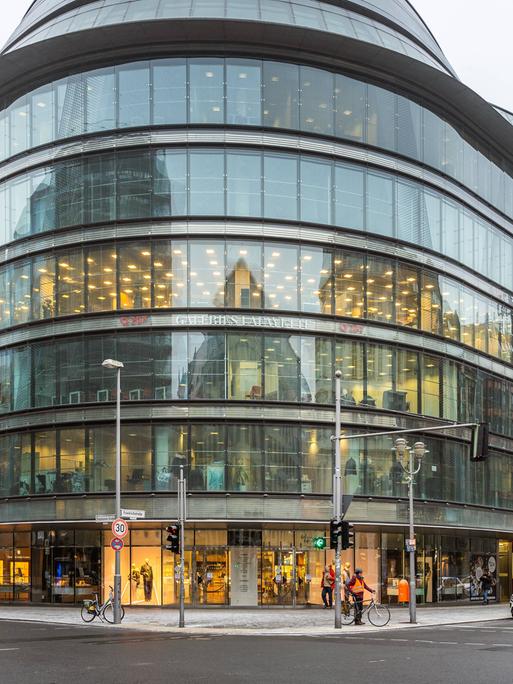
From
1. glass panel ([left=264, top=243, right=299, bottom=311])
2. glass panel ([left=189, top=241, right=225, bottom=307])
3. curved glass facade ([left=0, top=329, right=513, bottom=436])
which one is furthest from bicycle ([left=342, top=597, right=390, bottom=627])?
glass panel ([left=189, top=241, right=225, bottom=307])

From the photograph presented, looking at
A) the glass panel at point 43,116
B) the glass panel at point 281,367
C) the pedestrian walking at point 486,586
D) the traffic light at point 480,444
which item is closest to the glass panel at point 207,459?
the glass panel at point 281,367

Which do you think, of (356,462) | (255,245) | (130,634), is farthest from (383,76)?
(130,634)

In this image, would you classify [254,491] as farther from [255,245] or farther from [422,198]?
[422,198]

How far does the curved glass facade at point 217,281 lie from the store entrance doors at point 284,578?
11.2 metres

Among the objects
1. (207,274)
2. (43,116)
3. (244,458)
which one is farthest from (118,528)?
(43,116)

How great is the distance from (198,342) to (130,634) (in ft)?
57.6

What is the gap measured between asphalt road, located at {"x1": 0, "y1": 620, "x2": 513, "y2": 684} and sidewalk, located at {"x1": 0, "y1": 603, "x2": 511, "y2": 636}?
2400 mm

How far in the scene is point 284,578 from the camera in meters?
42.9

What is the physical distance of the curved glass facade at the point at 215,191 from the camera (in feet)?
144

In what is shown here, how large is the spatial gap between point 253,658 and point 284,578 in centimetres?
2334

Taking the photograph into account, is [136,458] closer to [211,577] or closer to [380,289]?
[211,577]

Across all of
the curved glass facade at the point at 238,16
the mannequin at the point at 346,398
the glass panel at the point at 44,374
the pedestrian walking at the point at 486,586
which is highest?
the curved glass facade at the point at 238,16

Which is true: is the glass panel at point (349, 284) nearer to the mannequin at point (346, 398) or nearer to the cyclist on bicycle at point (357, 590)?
the mannequin at point (346, 398)

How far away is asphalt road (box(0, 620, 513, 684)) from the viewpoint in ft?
54.4
